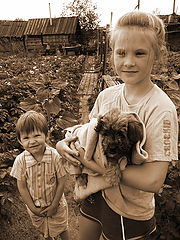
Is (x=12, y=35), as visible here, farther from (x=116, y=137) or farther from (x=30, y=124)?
(x=116, y=137)

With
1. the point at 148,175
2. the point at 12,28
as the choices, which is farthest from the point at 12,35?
the point at 148,175

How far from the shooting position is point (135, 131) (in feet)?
3.55

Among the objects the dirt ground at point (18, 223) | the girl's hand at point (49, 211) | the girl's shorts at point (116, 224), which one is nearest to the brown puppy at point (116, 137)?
the girl's shorts at point (116, 224)

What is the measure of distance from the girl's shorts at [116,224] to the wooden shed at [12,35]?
80.4 feet

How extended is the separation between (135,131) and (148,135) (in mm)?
108

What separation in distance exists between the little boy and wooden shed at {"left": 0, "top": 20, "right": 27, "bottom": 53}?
24.0 metres

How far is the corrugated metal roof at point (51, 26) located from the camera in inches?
968

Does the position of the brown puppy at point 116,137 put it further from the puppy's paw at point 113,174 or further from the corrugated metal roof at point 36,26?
the corrugated metal roof at point 36,26

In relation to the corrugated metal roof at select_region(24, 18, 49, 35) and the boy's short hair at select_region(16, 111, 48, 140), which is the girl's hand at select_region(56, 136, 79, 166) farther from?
the corrugated metal roof at select_region(24, 18, 49, 35)

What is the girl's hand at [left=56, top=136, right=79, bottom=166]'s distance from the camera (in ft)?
4.35

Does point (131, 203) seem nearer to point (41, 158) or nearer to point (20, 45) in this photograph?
point (41, 158)

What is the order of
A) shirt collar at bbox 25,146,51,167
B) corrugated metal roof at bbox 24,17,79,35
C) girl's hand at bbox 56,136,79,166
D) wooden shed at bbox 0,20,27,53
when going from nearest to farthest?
girl's hand at bbox 56,136,79,166 → shirt collar at bbox 25,146,51,167 → wooden shed at bbox 0,20,27,53 → corrugated metal roof at bbox 24,17,79,35

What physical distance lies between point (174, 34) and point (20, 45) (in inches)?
675

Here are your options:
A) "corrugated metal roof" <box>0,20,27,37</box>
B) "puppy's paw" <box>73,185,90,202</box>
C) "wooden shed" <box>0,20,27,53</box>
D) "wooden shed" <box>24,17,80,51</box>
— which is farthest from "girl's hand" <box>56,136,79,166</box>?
"corrugated metal roof" <box>0,20,27,37</box>
